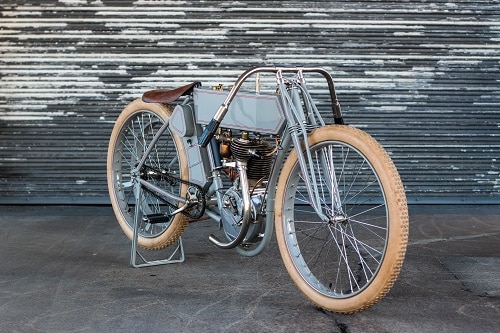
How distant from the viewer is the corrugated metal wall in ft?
25.0

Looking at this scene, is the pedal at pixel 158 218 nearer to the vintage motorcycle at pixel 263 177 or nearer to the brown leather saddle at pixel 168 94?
the vintage motorcycle at pixel 263 177

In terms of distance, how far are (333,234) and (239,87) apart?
963 mm

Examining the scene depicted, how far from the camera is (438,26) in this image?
762 cm

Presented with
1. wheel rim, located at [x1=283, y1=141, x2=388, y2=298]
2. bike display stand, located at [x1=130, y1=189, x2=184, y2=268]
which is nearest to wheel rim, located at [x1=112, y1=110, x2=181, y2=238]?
bike display stand, located at [x1=130, y1=189, x2=184, y2=268]

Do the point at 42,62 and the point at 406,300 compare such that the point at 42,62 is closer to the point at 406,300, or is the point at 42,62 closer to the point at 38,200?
the point at 38,200

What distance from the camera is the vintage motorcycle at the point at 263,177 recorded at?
4.35 metres

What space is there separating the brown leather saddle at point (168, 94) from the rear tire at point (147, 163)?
0.33 ft

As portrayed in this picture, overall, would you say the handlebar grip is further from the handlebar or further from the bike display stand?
the bike display stand

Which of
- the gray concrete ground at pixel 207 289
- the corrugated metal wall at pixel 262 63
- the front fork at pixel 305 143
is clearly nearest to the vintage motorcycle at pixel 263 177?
the front fork at pixel 305 143

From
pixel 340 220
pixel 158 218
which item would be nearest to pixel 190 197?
pixel 158 218

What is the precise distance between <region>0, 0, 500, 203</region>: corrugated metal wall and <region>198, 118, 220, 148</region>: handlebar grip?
2.74 metres

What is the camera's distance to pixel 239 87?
474 centimetres

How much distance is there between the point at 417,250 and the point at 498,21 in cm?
261

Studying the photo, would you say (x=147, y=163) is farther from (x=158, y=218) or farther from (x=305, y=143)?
(x=305, y=143)
